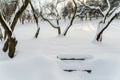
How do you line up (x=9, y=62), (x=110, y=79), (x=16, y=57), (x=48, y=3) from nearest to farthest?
(x=110, y=79)
(x=9, y=62)
(x=16, y=57)
(x=48, y=3)

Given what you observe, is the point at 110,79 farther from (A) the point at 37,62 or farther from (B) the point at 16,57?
(B) the point at 16,57

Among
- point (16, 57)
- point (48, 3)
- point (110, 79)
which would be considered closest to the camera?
point (110, 79)

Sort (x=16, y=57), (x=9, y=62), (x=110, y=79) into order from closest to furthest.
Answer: (x=110, y=79)
(x=9, y=62)
(x=16, y=57)

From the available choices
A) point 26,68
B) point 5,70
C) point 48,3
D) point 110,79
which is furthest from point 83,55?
point 48,3

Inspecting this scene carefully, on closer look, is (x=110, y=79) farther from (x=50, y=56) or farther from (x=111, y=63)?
(x=50, y=56)

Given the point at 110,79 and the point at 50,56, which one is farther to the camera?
the point at 50,56

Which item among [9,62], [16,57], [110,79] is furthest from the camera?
[16,57]

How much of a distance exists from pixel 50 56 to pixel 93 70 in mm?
1528

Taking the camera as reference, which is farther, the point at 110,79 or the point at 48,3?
the point at 48,3

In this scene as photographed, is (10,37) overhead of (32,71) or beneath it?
overhead

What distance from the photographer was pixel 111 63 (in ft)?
24.3

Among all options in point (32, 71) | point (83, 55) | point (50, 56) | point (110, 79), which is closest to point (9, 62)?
point (32, 71)

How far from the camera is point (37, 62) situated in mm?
7234

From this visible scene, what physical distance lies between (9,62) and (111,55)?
3385mm
